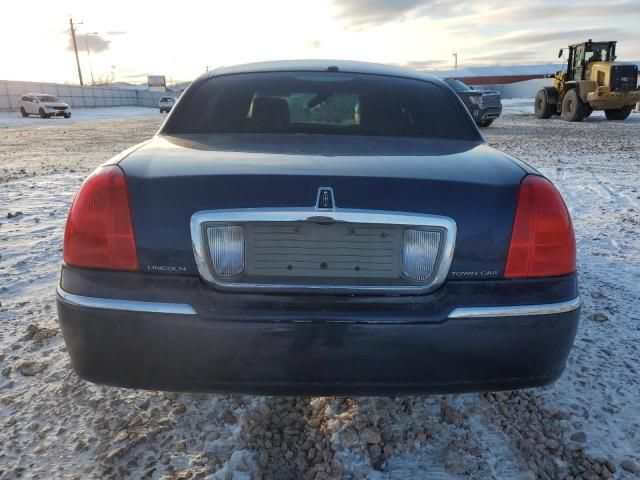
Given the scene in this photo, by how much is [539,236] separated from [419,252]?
16.5 inches

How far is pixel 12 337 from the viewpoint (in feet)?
9.00

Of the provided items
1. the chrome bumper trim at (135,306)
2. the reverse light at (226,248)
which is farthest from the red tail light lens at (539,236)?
the chrome bumper trim at (135,306)

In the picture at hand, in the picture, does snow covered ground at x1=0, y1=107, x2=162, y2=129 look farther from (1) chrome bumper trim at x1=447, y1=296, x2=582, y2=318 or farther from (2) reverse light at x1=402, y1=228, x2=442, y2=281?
(1) chrome bumper trim at x1=447, y1=296, x2=582, y2=318

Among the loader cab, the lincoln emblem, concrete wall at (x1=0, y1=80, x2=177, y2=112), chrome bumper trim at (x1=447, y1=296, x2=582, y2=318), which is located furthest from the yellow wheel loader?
concrete wall at (x1=0, y1=80, x2=177, y2=112)

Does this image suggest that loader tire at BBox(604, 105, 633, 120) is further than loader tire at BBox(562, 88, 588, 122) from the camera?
Yes

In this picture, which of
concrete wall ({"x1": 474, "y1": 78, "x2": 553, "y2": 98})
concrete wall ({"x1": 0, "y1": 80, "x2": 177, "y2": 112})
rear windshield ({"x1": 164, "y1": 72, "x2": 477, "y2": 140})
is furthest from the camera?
concrete wall ({"x1": 474, "y1": 78, "x2": 553, "y2": 98})

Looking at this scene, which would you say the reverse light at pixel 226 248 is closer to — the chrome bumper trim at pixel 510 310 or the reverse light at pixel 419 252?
the reverse light at pixel 419 252

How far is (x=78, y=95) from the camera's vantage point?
4869 centimetres

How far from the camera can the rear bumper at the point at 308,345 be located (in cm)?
156

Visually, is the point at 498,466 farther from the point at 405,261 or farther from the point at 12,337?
the point at 12,337

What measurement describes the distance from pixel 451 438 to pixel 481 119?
16.3 metres

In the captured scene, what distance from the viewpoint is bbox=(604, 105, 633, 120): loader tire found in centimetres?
2028

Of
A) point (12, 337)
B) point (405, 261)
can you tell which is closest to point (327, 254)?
point (405, 261)

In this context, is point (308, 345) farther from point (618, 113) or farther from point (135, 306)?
point (618, 113)
